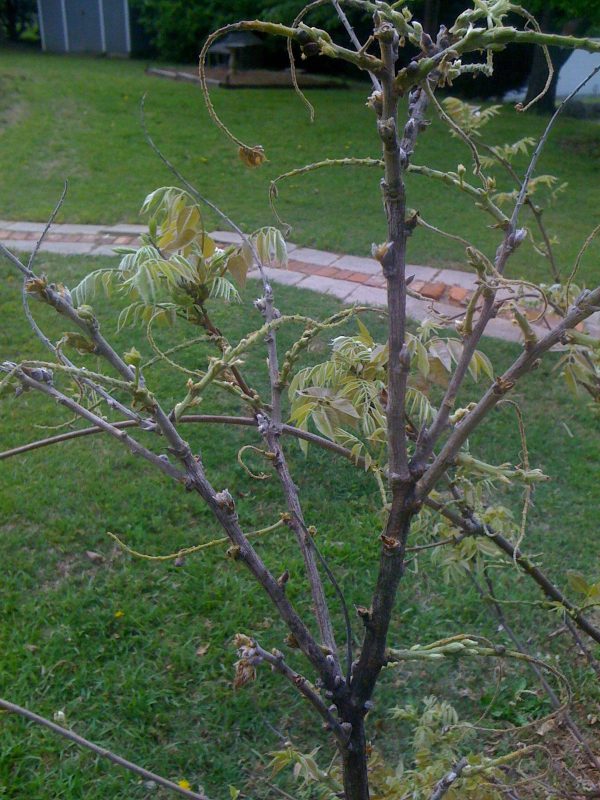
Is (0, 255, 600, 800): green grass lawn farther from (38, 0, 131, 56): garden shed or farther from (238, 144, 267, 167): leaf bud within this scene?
(38, 0, 131, 56): garden shed

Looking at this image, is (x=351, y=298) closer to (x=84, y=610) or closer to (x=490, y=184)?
(x=84, y=610)

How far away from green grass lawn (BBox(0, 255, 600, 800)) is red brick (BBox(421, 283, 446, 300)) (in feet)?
4.87

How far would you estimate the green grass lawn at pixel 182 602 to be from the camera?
8.64 feet

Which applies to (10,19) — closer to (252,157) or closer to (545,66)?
(545,66)

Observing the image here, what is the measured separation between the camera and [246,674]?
1.32 m

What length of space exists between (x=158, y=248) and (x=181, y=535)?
215 cm

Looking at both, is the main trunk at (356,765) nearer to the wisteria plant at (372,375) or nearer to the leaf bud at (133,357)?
the wisteria plant at (372,375)

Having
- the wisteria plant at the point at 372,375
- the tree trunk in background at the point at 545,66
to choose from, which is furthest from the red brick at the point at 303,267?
the tree trunk in background at the point at 545,66

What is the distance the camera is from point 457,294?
5.83m

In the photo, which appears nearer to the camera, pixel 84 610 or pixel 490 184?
pixel 490 184

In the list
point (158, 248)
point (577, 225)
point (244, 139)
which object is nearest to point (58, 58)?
point (244, 139)

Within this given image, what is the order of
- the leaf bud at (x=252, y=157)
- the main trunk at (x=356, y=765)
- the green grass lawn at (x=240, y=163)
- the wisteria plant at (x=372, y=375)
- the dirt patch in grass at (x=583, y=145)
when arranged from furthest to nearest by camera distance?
the dirt patch in grass at (x=583, y=145) < the green grass lawn at (x=240, y=163) < the main trunk at (x=356, y=765) < the leaf bud at (x=252, y=157) < the wisteria plant at (x=372, y=375)

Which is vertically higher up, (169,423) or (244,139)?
(169,423)

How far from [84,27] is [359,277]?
67.7 ft
